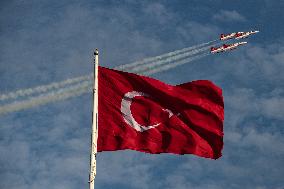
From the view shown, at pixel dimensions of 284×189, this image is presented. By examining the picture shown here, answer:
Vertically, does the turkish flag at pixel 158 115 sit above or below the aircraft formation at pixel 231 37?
below

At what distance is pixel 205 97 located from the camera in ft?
145

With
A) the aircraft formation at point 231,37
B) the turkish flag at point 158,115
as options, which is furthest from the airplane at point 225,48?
the turkish flag at point 158,115

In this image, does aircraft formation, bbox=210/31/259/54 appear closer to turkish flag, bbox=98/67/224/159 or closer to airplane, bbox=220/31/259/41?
airplane, bbox=220/31/259/41

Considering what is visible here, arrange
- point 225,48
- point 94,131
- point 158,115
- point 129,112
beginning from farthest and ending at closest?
point 225,48 → point 158,115 → point 129,112 → point 94,131

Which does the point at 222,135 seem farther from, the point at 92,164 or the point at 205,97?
the point at 92,164

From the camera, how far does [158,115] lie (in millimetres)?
43281

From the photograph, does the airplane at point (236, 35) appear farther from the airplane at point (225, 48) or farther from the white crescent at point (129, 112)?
the white crescent at point (129, 112)

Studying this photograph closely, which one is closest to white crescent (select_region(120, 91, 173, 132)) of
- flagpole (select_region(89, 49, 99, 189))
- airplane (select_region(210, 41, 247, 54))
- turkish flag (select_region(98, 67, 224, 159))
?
turkish flag (select_region(98, 67, 224, 159))

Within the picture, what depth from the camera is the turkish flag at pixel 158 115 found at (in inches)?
1638

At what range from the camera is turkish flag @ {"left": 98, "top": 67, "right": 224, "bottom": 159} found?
41.6 metres

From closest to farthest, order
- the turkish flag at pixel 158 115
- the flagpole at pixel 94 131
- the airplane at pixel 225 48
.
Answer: the flagpole at pixel 94 131 → the turkish flag at pixel 158 115 → the airplane at pixel 225 48

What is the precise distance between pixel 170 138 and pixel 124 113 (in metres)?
3.37

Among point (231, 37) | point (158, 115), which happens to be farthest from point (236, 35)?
point (158, 115)

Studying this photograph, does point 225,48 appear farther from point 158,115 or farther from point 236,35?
point 158,115
